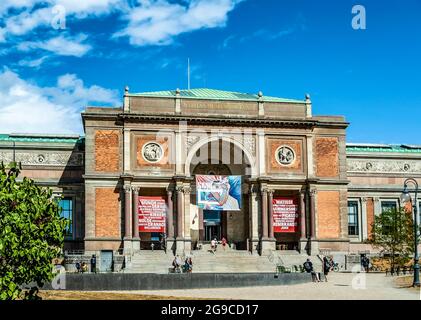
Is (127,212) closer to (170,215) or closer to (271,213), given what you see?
(170,215)

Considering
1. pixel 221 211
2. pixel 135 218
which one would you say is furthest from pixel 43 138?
pixel 221 211

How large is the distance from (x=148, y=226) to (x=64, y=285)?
886 inches

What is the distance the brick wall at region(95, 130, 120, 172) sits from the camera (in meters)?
55.1

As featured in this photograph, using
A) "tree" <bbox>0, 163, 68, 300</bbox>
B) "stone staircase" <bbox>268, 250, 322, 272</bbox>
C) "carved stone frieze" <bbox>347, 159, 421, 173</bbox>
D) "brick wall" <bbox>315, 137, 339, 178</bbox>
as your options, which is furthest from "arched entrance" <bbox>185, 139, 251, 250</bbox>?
"tree" <bbox>0, 163, 68, 300</bbox>

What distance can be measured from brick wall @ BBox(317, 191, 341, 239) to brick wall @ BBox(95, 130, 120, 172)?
1673 centimetres

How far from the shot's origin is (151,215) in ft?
180

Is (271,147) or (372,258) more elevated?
(271,147)

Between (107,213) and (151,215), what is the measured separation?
11.2ft

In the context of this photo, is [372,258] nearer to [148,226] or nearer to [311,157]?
[311,157]

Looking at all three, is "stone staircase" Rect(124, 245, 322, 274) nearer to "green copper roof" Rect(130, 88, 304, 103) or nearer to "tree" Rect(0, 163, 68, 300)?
"green copper roof" Rect(130, 88, 304, 103)

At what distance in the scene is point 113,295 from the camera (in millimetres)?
29859

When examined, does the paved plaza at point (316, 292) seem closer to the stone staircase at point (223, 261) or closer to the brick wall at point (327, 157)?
the stone staircase at point (223, 261)

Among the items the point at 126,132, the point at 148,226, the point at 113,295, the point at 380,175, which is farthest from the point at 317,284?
the point at 380,175

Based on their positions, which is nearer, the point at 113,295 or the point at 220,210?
the point at 113,295
